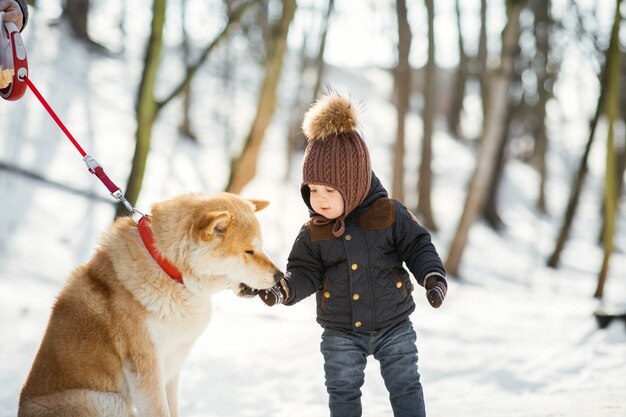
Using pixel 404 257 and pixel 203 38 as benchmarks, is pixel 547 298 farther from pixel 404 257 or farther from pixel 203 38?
pixel 203 38

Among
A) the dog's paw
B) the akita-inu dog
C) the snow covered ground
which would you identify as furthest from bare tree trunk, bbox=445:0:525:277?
the dog's paw

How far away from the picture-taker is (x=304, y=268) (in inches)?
128

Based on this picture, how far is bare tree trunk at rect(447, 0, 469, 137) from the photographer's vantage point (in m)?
18.4

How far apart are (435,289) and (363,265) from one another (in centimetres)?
39

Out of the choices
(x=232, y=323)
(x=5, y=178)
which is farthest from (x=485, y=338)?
(x=5, y=178)

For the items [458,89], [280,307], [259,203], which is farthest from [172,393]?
[458,89]

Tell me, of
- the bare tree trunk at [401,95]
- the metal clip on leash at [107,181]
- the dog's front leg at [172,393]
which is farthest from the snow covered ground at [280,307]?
the bare tree trunk at [401,95]

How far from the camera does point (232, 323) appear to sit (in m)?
7.67

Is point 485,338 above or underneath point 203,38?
underneath

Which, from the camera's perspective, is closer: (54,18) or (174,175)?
(174,175)

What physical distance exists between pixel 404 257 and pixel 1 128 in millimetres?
12538

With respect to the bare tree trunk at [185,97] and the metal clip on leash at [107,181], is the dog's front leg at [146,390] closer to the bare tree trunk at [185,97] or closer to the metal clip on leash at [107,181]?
the metal clip on leash at [107,181]

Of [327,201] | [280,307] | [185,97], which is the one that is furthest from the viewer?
[185,97]

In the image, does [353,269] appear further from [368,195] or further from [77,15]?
[77,15]
